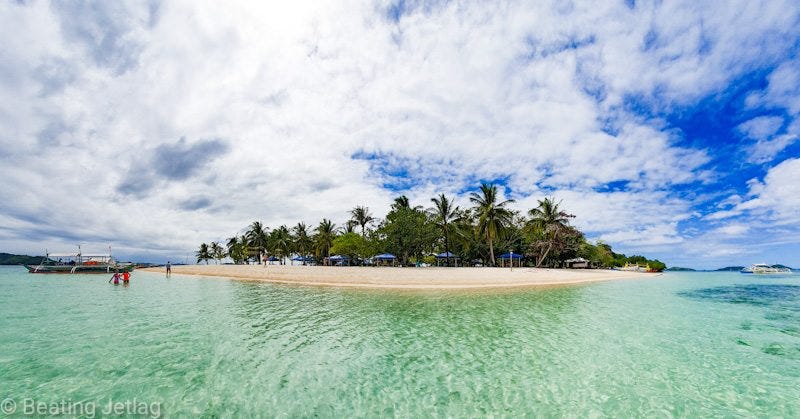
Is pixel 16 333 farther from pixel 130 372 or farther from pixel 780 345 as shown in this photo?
pixel 780 345

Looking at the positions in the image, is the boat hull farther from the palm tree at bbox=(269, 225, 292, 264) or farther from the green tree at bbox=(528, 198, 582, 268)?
the green tree at bbox=(528, 198, 582, 268)

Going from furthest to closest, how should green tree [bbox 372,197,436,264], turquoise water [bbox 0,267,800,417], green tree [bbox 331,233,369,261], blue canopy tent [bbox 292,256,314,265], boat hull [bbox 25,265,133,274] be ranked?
blue canopy tent [bbox 292,256,314,265] < green tree [bbox 331,233,369,261] < green tree [bbox 372,197,436,264] < boat hull [bbox 25,265,133,274] < turquoise water [bbox 0,267,800,417]

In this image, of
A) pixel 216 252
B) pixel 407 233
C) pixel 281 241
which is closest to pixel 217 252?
pixel 216 252

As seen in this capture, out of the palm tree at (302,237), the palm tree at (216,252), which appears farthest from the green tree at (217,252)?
the palm tree at (302,237)

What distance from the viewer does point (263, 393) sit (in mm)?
6883

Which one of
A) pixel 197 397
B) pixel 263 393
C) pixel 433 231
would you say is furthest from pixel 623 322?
pixel 433 231

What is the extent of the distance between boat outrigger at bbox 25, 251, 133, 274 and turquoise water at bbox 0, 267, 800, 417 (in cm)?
4911

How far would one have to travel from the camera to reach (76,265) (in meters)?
54.6

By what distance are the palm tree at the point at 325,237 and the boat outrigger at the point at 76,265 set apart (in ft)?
127

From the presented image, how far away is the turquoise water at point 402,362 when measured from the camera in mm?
6574

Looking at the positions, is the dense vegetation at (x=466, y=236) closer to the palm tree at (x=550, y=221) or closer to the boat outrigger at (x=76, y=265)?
the palm tree at (x=550, y=221)

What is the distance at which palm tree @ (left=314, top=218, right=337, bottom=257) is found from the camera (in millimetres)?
82500

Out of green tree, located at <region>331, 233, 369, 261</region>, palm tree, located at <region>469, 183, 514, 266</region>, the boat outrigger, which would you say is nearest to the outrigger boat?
the boat outrigger

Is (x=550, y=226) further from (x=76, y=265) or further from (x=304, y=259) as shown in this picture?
(x=76, y=265)
